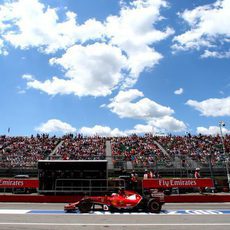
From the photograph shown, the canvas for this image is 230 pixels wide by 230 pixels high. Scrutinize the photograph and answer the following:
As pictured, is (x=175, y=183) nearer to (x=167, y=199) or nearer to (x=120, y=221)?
(x=167, y=199)

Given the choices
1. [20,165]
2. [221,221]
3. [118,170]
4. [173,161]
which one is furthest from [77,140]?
[221,221]

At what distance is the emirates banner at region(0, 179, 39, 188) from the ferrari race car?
8127mm

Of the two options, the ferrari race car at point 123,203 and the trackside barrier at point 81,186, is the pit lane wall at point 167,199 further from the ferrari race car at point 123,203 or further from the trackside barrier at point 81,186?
the ferrari race car at point 123,203

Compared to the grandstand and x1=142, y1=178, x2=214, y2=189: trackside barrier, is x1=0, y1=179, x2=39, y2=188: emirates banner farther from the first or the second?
the grandstand

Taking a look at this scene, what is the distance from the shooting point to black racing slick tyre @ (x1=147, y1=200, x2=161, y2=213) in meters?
13.6

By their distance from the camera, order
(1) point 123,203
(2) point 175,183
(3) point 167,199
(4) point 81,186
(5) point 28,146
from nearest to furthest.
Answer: (1) point 123,203 < (3) point 167,199 < (4) point 81,186 < (2) point 175,183 < (5) point 28,146

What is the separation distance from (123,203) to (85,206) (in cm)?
158

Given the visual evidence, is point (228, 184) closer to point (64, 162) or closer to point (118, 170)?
point (118, 170)

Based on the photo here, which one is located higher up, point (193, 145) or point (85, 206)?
point (193, 145)

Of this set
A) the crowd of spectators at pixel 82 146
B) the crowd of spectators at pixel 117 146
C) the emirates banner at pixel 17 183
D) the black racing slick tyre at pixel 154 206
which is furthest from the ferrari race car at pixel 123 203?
the crowd of spectators at pixel 82 146

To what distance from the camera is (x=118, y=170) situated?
26.0m

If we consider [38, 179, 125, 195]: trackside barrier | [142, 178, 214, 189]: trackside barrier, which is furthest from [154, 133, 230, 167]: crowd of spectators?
[38, 179, 125, 195]: trackside barrier

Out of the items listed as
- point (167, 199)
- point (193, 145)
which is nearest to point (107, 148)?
point (193, 145)

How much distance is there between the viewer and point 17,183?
2098 centimetres
